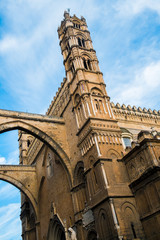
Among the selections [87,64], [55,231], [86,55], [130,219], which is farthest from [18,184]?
[130,219]

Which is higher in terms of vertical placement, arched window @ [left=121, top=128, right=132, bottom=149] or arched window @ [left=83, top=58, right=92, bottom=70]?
arched window @ [left=83, top=58, right=92, bottom=70]

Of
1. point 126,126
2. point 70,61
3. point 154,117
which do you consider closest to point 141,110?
point 154,117

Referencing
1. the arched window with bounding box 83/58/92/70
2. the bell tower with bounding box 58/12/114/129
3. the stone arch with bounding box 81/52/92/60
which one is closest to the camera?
the bell tower with bounding box 58/12/114/129

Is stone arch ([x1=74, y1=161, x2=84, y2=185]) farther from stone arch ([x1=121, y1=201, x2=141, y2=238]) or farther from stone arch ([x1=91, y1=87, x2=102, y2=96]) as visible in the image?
stone arch ([x1=91, y1=87, x2=102, y2=96])

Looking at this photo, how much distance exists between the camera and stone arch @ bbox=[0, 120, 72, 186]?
62.6 ft

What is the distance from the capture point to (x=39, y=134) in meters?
20.1

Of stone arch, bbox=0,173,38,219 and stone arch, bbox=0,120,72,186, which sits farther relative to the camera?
stone arch, bbox=0,173,38,219

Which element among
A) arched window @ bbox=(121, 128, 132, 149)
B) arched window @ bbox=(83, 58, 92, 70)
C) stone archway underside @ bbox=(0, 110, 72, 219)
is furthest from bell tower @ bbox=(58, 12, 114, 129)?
stone archway underside @ bbox=(0, 110, 72, 219)

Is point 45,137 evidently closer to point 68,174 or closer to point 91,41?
point 68,174

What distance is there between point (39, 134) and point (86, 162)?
17.0 feet

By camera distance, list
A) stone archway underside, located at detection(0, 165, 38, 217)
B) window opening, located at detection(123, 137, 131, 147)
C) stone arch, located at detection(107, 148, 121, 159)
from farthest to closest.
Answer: stone archway underside, located at detection(0, 165, 38, 217) → window opening, located at detection(123, 137, 131, 147) → stone arch, located at detection(107, 148, 121, 159)

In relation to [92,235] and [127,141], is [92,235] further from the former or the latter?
[127,141]

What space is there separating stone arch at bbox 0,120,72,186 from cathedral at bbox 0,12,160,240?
78 mm

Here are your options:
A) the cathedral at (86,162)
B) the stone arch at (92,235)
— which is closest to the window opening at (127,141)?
the cathedral at (86,162)
